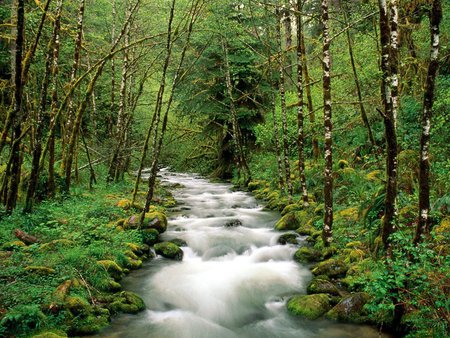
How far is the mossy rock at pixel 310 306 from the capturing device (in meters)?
6.83

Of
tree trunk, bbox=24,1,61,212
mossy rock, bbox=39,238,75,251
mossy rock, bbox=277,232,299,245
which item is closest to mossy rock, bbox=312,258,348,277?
mossy rock, bbox=277,232,299,245

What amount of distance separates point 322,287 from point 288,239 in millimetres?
3416

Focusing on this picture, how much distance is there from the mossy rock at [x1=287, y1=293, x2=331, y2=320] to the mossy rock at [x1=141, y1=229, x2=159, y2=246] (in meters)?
4.81

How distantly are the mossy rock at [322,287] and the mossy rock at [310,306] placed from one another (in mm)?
266

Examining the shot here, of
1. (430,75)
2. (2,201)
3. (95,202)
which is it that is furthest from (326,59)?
(2,201)

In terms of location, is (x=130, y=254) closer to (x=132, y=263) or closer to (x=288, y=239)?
(x=132, y=263)

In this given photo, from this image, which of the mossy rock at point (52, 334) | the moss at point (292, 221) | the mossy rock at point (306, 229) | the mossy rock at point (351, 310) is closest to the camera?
the mossy rock at point (52, 334)

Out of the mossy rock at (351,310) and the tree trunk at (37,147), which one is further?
the tree trunk at (37,147)

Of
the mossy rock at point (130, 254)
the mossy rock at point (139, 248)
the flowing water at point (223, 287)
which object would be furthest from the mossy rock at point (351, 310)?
the mossy rock at point (139, 248)

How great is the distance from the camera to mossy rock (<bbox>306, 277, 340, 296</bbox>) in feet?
24.2

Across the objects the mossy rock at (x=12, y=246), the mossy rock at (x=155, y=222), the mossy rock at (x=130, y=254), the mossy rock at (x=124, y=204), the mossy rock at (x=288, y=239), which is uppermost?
the mossy rock at (x=124, y=204)

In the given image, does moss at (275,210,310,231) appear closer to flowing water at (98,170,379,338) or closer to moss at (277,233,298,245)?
flowing water at (98,170,379,338)

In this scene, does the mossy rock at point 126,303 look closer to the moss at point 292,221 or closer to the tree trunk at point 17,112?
the tree trunk at point 17,112

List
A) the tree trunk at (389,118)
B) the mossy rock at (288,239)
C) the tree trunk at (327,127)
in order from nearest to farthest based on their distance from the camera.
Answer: the tree trunk at (389,118)
the tree trunk at (327,127)
the mossy rock at (288,239)
